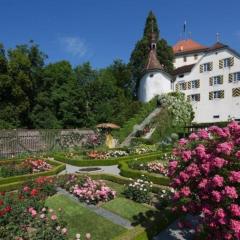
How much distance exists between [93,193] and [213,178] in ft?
19.2

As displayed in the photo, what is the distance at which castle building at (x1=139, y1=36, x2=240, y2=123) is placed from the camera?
131 feet

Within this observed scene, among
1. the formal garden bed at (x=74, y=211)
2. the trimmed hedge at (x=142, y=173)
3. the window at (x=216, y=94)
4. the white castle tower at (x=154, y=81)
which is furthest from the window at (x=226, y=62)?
the formal garden bed at (x=74, y=211)

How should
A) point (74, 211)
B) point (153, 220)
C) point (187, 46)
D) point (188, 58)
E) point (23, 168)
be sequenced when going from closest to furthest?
point (153, 220), point (74, 211), point (23, 168), point (188, 58), point (187, 46)

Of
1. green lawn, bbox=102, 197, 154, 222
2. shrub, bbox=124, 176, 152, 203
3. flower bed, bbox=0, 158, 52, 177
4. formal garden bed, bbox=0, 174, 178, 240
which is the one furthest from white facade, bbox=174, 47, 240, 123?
green lawn, bbox=102, 197, 154, 222

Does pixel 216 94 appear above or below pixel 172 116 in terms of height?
above

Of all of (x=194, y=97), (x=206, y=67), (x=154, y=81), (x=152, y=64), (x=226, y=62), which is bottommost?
(x=194, y=97)

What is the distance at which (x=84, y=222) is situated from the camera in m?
9.41

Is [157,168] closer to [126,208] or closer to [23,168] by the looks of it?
[126,208]

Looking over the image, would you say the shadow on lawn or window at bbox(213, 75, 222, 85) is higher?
window at bbox(213, 75, 222, 85)

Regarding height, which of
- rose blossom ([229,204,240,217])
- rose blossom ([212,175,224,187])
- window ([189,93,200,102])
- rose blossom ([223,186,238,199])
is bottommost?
rose blossom ([229,204,240,217])

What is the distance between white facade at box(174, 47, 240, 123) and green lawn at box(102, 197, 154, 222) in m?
31.0

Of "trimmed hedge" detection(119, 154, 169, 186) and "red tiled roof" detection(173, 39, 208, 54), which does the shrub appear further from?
"red tiled roof" detection(173, 39, 208, 54)

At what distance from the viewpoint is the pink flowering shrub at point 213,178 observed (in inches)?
250

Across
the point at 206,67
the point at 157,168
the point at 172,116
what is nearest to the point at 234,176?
the point at 157,168
